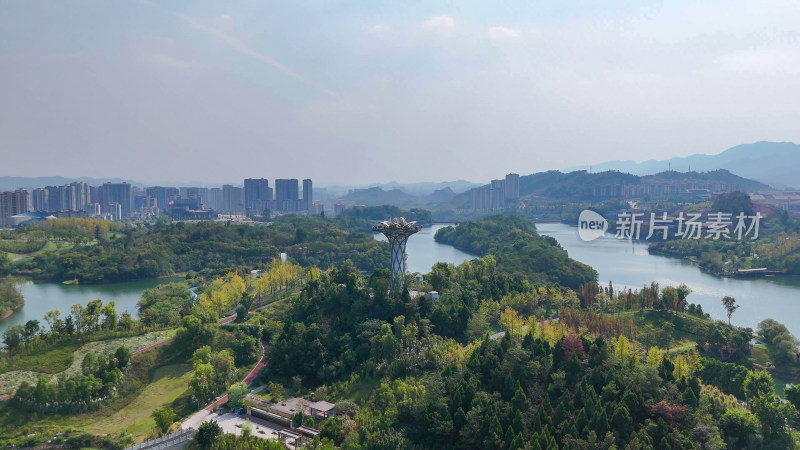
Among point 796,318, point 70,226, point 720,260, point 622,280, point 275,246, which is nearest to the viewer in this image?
point 796,318

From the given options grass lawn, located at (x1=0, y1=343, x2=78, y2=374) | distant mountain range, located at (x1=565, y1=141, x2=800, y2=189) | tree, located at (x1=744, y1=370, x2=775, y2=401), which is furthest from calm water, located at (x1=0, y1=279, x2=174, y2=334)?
distant mountain range, located at (x1=565, y1=141, x2=800, y2=189)

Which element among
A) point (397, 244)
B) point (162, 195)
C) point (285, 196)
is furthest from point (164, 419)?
point (162, 195)

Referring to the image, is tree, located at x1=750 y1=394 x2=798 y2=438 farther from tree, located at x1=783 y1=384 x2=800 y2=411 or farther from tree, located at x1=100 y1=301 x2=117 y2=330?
tree, located at x1=100 y1=301 x2=117 y2=330

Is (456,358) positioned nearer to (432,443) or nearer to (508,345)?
(508,345)

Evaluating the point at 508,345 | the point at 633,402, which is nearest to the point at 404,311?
the point at 508,345

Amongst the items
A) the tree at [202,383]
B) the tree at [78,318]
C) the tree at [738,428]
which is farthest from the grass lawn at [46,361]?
the tree at [738,428]

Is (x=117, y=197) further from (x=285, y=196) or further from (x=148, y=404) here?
(x=148, y=404)

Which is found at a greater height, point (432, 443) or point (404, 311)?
→ point (404, 311)
